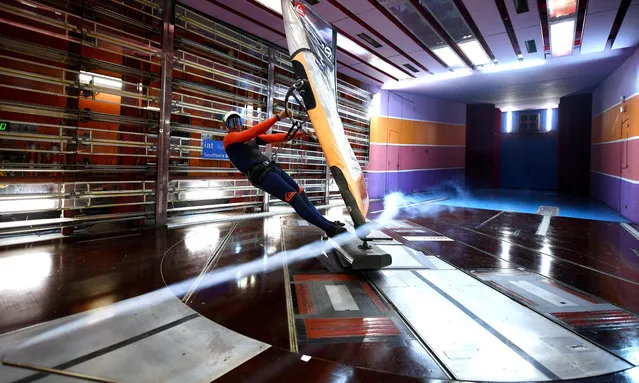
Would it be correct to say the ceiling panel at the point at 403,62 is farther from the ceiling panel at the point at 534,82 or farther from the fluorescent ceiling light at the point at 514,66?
the fluorescent ceiling light at the point at 514,66

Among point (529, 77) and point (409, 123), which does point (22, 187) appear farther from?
point (529, 77)

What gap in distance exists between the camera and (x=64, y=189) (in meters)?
4.29

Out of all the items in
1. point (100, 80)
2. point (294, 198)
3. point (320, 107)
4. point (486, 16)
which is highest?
point (486, 16)

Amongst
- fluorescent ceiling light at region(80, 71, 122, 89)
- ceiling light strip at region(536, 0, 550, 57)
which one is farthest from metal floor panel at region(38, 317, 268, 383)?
ceiling light strip at region(536, 0, 550, 57)

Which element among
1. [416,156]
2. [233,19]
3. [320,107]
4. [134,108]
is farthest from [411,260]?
[416,156]

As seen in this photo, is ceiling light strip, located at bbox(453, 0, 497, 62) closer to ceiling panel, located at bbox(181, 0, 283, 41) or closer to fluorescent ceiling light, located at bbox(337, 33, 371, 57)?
fluorescent ceiling light, located at bbox(337, 33, 371, 57)

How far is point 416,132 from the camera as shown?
12.5 metres

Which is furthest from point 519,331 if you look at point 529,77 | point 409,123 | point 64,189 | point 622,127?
point 409,123

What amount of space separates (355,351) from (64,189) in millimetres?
4627

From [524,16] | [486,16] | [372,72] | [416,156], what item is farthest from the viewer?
[416,156]

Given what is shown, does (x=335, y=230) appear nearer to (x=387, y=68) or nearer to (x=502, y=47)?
(x=502, y=47)

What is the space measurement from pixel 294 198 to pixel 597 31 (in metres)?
7.21

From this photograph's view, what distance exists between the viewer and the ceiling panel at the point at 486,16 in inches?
213

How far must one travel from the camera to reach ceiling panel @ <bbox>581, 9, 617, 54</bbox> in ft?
18.2
